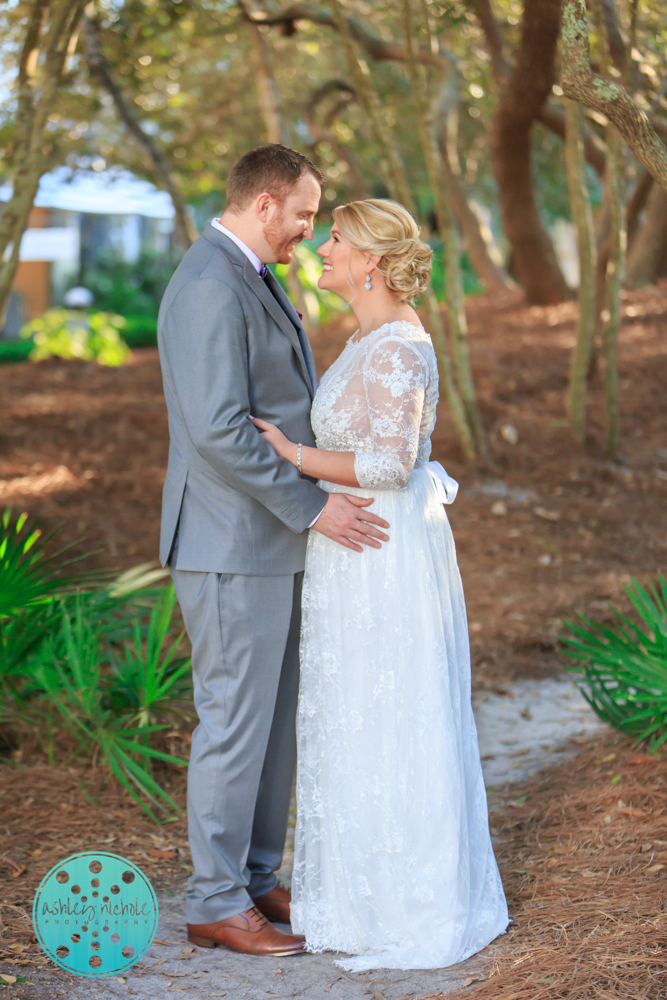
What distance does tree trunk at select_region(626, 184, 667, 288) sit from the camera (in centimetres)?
1124

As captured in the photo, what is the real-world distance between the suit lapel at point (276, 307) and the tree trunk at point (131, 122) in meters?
5.43

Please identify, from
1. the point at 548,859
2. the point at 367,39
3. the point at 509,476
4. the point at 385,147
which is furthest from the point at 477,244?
the point at 548,859

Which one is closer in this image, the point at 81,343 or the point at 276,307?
the point at 276,307

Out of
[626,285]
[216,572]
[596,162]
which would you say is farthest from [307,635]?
[626,285]

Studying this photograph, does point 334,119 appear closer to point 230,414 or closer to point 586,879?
point 230,414

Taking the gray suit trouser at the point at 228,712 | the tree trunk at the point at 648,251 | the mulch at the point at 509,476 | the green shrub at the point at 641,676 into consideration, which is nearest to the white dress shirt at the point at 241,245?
the gray suit trouser at the point at 228,712

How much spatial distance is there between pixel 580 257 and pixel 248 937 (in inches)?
226

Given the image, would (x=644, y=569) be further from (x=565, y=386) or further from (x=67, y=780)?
(x=67, y=780)

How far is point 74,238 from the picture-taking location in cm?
2820

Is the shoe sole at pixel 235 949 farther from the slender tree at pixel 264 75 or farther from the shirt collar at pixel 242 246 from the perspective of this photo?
the slender tree at pixel 264 75

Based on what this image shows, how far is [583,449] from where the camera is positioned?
8188 mm

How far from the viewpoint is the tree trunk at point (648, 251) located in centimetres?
1124

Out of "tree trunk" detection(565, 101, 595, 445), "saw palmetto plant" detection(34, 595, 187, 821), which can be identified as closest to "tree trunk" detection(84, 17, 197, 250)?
"tree trunk" detection(565, 101, 595, 445)

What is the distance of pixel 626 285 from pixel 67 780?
9.97 meters
